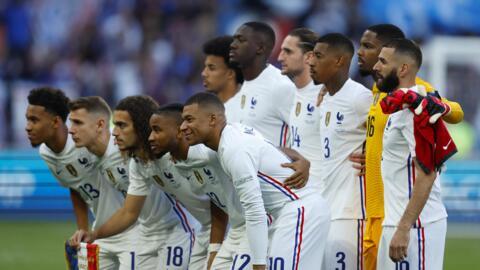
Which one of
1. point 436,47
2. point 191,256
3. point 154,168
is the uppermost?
point 436,47

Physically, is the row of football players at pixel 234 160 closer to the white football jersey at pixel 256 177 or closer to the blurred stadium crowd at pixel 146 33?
the white football jersey at pixel 256 177

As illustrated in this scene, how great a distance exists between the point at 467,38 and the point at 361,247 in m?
16.7

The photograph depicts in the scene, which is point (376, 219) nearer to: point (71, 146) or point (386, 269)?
point (386, 269)

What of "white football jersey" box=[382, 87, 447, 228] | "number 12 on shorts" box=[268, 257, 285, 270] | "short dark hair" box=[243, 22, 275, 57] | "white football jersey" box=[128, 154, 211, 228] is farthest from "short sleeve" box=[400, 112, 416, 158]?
"short dark hair" box=[243, 22, 275, 57]

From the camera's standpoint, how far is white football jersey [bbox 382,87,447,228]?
835 centimetres

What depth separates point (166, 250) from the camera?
34.0 feet

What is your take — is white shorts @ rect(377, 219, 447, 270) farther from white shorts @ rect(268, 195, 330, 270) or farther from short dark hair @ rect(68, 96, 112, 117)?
short dark hair @ rect(68, 96, 112, 117)

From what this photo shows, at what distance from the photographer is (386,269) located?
27.7 feet

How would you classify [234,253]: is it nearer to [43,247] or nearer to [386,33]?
[386,33]

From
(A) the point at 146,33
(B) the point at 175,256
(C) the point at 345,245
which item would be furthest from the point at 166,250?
(A) the point at 146,33

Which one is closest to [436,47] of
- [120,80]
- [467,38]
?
[467,38]

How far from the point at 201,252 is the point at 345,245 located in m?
1.38

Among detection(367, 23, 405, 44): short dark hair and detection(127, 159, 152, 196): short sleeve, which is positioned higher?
detection(367, 23, 405, 44): short dark hair

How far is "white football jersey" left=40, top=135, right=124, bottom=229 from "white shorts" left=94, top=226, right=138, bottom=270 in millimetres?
221
